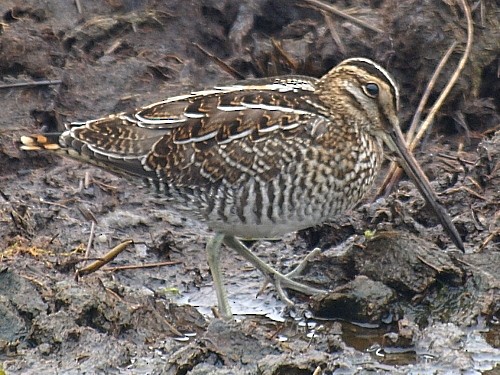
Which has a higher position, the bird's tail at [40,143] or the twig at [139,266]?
the bird's tail at [40,143]

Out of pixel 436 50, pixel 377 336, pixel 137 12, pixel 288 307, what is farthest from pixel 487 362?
pixel 137 12

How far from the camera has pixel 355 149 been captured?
20.2 feet

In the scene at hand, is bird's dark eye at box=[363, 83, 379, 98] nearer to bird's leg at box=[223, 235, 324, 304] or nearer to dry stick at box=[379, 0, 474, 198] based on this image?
bird's leg at box=[223, 235, 324, 304]

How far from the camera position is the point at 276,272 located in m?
6.50

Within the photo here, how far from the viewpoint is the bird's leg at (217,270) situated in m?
6.28

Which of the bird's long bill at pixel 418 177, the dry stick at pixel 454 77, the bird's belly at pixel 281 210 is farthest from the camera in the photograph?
the dry stick at pixel 454 77

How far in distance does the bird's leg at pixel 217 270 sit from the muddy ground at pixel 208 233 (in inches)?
4.5

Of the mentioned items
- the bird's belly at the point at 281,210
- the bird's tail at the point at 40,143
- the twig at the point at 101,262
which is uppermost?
the bird's tail at the point at 40,143

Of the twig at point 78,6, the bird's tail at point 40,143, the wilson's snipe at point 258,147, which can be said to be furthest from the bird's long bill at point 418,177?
the twig at point 78,6

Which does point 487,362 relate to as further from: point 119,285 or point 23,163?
point 23,163

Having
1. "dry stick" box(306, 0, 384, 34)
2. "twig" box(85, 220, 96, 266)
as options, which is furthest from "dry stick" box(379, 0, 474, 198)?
"twig" box(85, 220, 96, 266)

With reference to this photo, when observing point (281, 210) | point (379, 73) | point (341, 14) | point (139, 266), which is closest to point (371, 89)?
point (379, 73)

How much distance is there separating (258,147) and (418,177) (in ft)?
3.23

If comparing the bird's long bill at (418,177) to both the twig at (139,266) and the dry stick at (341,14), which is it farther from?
the dry stick at (341,14)
